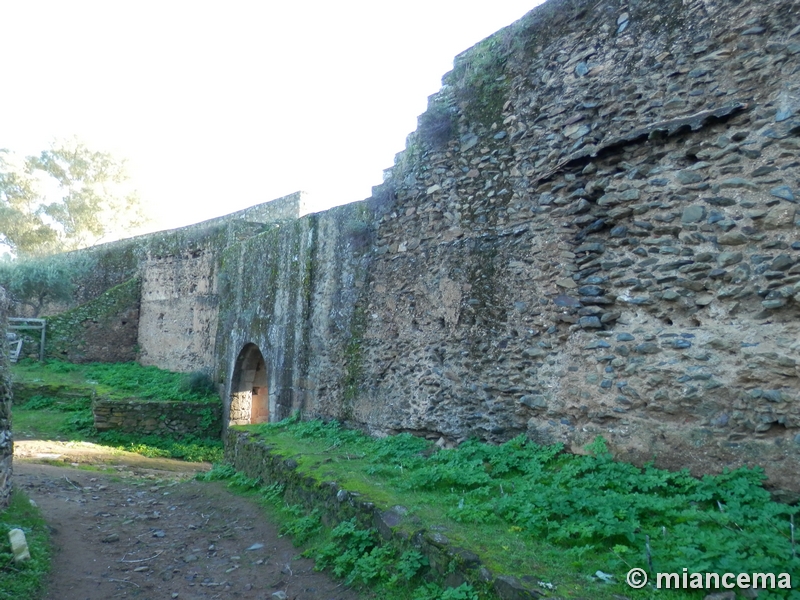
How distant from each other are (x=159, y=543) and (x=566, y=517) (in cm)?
387

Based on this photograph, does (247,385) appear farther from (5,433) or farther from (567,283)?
(567,283)

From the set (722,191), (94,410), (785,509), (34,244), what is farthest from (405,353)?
(34,244)

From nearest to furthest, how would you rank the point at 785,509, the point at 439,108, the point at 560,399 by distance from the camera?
the point at 785,509 → the point at 560,399 → the point at 439,108

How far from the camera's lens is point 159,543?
582cm

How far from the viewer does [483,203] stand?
6.47 m

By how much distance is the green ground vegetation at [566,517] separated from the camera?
3033mm

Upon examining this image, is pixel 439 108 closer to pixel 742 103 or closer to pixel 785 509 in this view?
pixel 742 103

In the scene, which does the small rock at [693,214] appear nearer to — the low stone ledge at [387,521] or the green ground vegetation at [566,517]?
the green ground vegetation at [566,517]

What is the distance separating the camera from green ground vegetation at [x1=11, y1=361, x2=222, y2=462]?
12.0m

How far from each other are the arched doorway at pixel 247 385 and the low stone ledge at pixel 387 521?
171 inches

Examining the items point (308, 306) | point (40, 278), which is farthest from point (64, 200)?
point (308, 306)

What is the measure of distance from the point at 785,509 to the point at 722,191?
2.10 metres

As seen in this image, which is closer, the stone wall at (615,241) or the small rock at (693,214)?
the stone wall at (615,241)

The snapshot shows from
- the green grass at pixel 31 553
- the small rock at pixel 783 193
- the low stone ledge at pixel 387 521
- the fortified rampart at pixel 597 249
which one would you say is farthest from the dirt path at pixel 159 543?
the small rock at pixel 783 193
